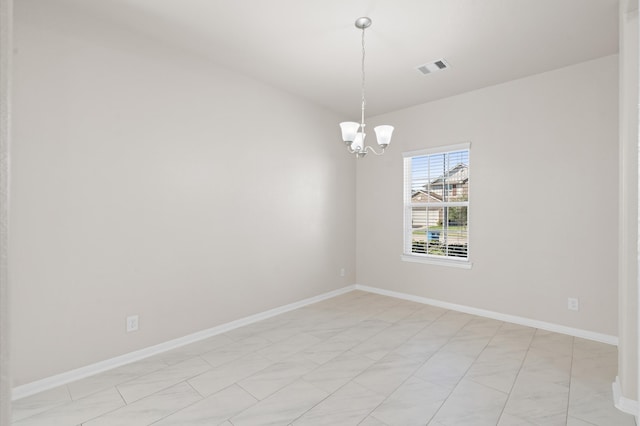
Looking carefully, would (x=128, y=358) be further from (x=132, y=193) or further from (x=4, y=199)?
(x=4, y=199)

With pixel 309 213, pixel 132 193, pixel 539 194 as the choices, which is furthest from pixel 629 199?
pixel 132 193

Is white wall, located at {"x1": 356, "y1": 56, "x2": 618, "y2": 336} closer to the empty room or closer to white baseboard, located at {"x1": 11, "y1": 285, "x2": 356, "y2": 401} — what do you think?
the empty room

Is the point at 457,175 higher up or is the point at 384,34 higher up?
the point at 384,34

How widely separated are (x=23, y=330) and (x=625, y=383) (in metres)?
4.04

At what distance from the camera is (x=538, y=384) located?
2.38m

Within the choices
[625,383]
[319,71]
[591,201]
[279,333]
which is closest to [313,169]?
[319,71]

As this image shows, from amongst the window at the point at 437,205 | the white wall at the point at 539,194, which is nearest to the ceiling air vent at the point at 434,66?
the white wall at the point at 539,194

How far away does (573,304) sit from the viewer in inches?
131

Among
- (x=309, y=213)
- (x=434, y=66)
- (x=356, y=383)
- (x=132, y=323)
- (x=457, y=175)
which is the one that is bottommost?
(x=356, y=383)

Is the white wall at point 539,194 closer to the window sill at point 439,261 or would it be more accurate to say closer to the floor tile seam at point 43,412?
the window sill at point 439,261

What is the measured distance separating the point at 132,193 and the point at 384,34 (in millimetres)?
2553

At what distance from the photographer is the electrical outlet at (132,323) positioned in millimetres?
2722

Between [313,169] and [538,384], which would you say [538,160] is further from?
[313,169]

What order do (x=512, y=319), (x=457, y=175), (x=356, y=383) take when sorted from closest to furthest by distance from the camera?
(x=356, y=383), (x=512, y=319), (x=457, y=175)
